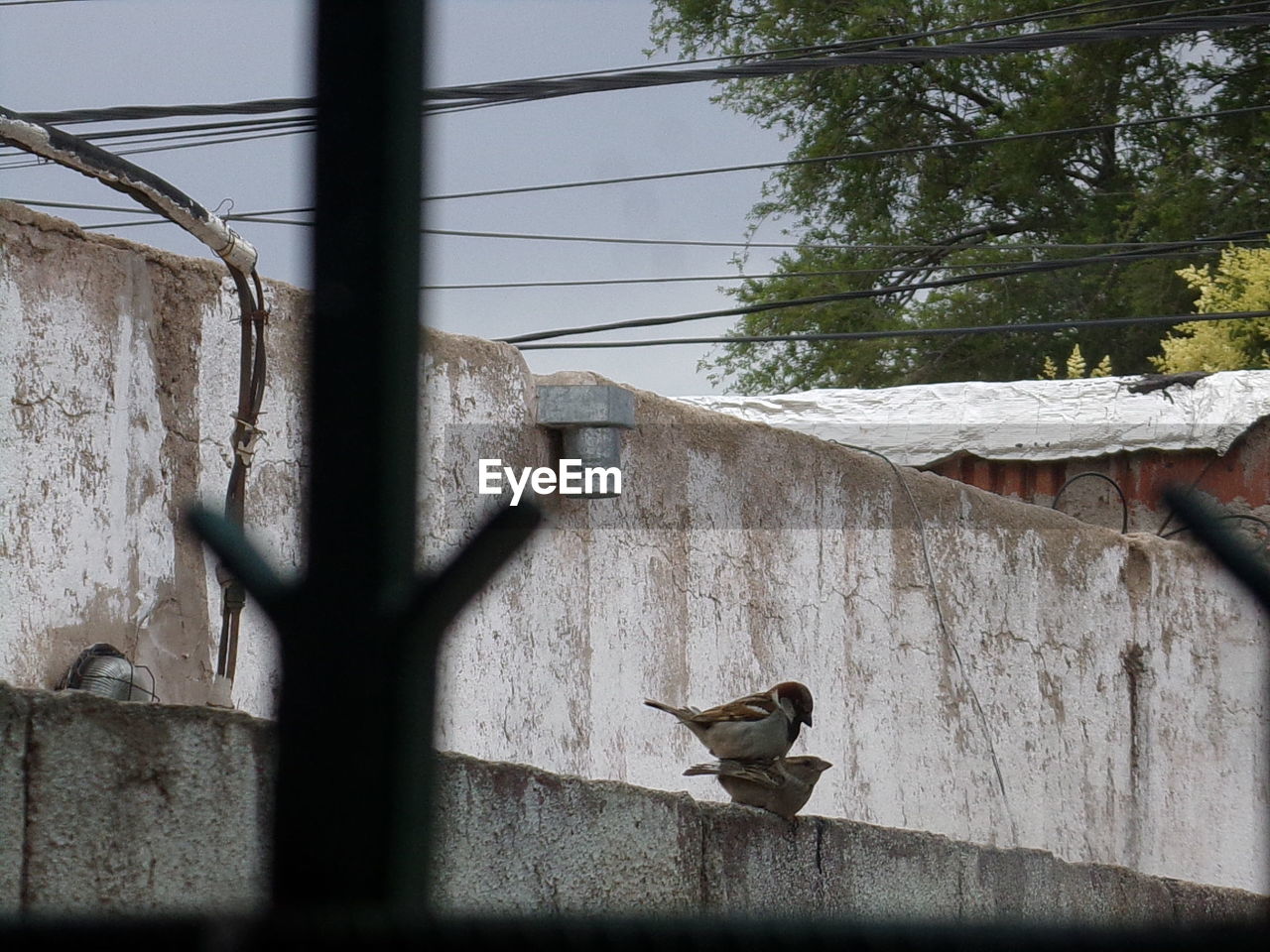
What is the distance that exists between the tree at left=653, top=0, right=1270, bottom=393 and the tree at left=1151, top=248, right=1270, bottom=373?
13.0ft

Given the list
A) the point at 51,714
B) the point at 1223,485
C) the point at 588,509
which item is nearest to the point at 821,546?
the point at 588,509

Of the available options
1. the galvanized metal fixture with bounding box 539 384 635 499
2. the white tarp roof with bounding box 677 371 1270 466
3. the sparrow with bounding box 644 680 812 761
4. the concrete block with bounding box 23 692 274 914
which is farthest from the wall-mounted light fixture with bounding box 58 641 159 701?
the white tarp roof with bounding box 677 371 1270 466

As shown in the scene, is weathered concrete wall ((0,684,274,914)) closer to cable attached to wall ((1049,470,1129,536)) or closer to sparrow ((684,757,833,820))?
sparrow ((684,757,833,820))

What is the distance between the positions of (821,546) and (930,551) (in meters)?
0.81

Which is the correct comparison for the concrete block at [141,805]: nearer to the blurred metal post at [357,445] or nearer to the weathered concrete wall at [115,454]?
the weathered concrete wall at [115,454]

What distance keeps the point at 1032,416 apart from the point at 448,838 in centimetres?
619

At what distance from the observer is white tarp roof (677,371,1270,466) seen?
7770 millimetres

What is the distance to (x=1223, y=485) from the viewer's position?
7.82 meters

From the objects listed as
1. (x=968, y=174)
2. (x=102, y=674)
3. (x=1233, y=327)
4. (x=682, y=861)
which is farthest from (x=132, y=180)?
(x=968, y=174)

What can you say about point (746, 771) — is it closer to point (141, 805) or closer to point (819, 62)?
point (141, 805)

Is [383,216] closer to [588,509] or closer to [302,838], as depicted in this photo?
[302,838]

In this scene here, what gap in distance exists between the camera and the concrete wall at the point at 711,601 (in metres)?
3.23

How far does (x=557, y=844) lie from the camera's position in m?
2.48

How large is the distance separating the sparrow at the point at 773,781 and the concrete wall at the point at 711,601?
71cm
